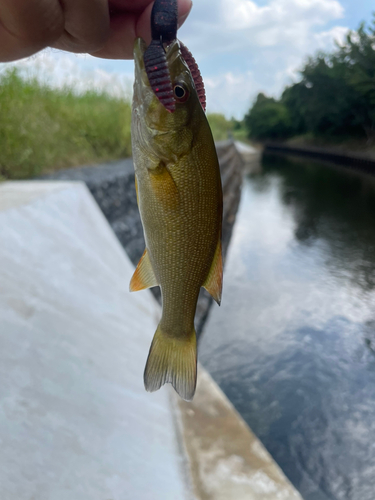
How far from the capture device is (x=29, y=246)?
2.80m

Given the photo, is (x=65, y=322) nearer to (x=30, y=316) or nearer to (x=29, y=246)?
(x=30, y=316)

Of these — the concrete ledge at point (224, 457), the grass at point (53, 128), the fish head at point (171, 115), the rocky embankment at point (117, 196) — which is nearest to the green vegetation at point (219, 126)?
the grass at point (53, 128)

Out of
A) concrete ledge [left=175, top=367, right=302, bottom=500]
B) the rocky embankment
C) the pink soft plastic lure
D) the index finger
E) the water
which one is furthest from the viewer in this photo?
the rocky embankment

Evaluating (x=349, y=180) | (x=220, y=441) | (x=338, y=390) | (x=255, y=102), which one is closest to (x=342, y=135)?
A: (x=349, y=180)

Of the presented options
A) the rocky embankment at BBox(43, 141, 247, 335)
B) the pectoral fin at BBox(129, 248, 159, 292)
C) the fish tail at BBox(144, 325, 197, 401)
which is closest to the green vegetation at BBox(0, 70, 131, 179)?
the rocky embankment at BBox(43, 141, 247, 335)

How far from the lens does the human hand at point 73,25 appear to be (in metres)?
0.91

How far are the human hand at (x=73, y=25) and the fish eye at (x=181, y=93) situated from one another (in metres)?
0.27

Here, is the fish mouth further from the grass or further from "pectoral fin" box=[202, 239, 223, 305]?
the grass

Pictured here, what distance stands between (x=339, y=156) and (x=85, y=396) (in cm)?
3220

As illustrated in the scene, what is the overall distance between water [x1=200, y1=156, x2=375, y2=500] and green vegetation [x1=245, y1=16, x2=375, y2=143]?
13485 millimetres

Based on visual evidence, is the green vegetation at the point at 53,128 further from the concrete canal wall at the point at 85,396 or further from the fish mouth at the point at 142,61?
the fish mouth at the point at 142,61

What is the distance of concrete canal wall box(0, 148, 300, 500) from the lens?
73.8 inches

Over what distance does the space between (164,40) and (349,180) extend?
74.2 ft

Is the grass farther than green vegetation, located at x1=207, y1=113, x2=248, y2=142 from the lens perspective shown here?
No
